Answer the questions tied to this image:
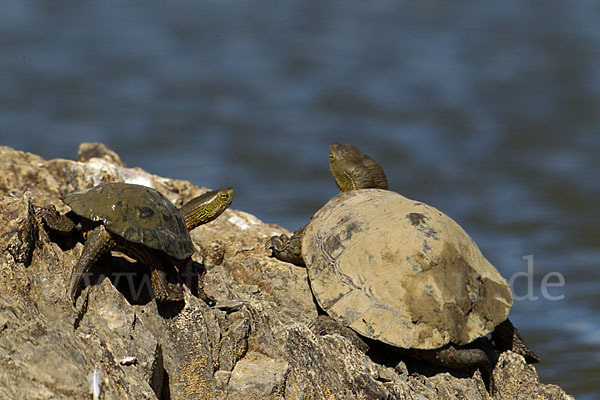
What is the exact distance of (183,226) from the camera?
4.75m

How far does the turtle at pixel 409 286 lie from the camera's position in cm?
481

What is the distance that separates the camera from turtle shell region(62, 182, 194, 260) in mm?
4348

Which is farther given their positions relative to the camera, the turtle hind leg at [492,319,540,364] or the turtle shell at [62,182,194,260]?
the turtle hind leg at [492,319,540,364]

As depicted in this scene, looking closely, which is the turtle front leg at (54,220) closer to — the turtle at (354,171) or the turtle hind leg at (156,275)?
the turtle hind leg at (156,275)

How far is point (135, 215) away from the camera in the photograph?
4.43 meters

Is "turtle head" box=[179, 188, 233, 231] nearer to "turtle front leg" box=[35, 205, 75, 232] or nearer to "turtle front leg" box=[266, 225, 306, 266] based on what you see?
"turtle front leg" box=[266, 225, 306, 266]

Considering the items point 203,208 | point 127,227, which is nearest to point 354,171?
point 203,208

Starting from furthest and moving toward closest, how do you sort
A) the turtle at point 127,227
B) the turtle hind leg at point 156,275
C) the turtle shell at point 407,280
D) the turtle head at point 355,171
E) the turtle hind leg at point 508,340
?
the turtle head at point 355,171 → the turtle hind leg at point 508,340 → the turtle shell at point 407,280 → the turtle hind leg at point 156,275 → the turtle at point 127,227

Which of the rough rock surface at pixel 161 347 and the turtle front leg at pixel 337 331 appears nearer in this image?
the rough rock surface at pixel 161 347

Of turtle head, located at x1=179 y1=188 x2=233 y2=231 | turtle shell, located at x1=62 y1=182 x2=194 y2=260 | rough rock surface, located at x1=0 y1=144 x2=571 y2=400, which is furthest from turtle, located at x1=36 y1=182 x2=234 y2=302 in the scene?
turtle head, located at x1=179 y1=188 x2=233 y2=231

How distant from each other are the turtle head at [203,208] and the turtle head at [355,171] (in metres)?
1.33

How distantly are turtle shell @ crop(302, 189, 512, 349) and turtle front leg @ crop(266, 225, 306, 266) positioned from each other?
0.59 feet

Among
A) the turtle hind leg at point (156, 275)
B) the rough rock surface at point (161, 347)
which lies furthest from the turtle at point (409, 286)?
the turtle hind leg at point (156, 275)

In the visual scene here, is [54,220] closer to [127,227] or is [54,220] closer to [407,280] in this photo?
[127,227]
